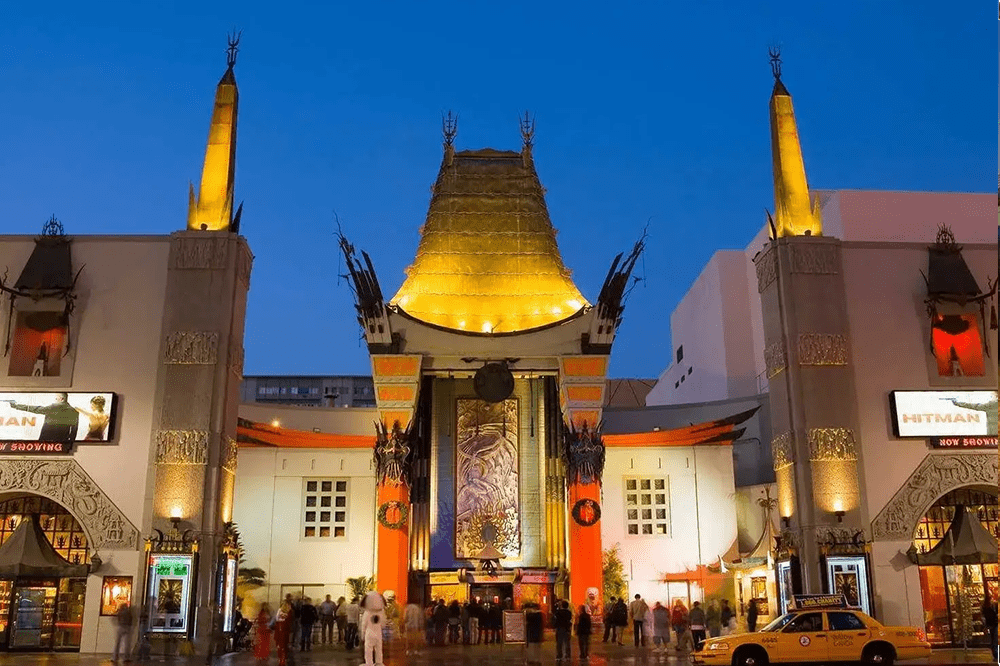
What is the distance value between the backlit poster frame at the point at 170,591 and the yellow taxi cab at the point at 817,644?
10.5m

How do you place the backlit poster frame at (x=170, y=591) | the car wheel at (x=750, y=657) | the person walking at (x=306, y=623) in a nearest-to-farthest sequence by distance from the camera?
the car wheel at (x=750, y=657)
the backlit poster frame at (x=170, y=591)
the person walking at (x=306, y=623)

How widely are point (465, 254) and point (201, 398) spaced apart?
42.5ft

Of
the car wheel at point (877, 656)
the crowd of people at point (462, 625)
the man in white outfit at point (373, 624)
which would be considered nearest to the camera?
the man in white outfit at point (373, 624)

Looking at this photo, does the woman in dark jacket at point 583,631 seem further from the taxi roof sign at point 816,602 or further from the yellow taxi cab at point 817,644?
the taxi roof sign at point 816,602

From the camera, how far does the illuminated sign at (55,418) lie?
2027cm

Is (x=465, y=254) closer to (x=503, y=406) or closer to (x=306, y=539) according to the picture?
(x=503, y=406)

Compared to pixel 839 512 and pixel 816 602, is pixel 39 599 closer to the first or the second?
pixel 816 602

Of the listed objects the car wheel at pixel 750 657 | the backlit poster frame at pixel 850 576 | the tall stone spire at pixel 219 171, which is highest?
the tall stone spire at pixel 219 171

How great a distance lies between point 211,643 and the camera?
19500mm

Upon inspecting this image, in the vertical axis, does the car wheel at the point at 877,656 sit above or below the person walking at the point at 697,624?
below

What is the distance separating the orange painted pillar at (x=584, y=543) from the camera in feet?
93.7

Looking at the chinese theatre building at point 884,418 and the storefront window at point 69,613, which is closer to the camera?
the storefront window at point 69,613

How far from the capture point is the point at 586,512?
2900cm

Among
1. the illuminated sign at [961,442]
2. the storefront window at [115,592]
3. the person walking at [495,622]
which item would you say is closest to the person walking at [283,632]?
the storefront window at [115,592]
